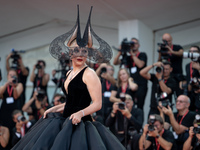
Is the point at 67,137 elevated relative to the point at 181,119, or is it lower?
elevated

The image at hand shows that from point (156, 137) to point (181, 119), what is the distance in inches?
24.4

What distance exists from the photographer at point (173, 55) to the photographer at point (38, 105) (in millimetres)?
2078

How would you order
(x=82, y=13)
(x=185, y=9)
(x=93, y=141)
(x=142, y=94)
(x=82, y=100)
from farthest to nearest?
(x=185, y=9), (x=142, y=94), (x=82, y=13), (x=82, y=100), (x=93, y=141)

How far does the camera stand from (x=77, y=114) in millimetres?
2723

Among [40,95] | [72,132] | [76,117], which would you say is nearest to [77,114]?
[76,117]

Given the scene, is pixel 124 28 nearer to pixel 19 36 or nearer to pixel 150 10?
pixel 150 10

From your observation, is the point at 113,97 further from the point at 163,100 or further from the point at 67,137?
the point at 67,137

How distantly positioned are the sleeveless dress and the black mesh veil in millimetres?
213

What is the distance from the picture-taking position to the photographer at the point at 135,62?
5.79 meters

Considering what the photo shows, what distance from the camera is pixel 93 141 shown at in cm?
267

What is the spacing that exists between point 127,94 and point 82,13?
2089 millimetres

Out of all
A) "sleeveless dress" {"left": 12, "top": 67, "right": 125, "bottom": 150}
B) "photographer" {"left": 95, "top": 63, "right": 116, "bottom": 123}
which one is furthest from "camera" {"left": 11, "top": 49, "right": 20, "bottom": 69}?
"sleeveless dress" {"left": 12, "top": 67, "right": 125, "bottom": 150}

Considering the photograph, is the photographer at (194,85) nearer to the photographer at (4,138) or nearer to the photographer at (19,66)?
the photographer at (4,138)


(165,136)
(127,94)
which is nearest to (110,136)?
(165,136)
